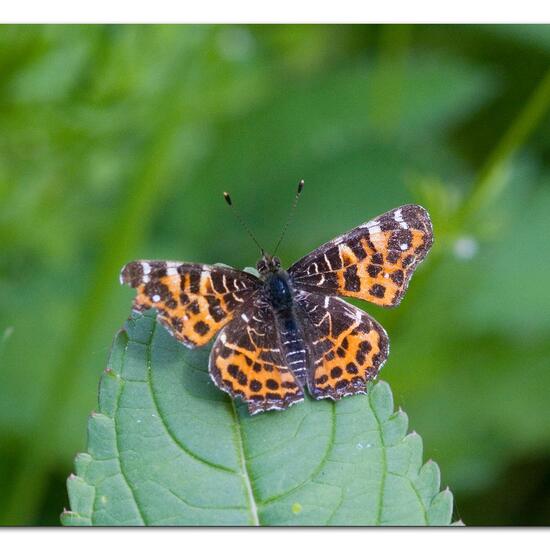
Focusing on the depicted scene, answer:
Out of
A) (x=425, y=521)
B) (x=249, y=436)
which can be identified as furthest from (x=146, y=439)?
(x=425, y=521)

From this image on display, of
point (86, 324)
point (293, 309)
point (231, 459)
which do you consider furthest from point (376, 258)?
point (86, 324)

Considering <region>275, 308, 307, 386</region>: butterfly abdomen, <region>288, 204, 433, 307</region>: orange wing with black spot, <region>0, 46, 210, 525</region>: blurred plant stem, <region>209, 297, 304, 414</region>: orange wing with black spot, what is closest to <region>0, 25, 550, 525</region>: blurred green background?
<region>0, 46, 210, 525</region>: blurred plant stem

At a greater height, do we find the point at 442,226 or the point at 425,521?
the point at 442,226

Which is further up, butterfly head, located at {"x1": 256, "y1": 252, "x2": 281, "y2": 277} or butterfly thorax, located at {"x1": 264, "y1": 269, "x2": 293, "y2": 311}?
butterfly head, located at {"x1": 256, "y1": 252, "x2": 281, "y2": 277}

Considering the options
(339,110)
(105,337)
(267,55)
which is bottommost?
(105,337)

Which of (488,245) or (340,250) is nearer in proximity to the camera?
(340,250)

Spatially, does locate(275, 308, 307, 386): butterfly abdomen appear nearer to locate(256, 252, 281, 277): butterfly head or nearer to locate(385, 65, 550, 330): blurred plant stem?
locate(256, 252, 281, 277): butterfly head

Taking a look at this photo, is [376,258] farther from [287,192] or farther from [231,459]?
[287,192]

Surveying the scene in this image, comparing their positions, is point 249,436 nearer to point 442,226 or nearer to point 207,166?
point 442,226
